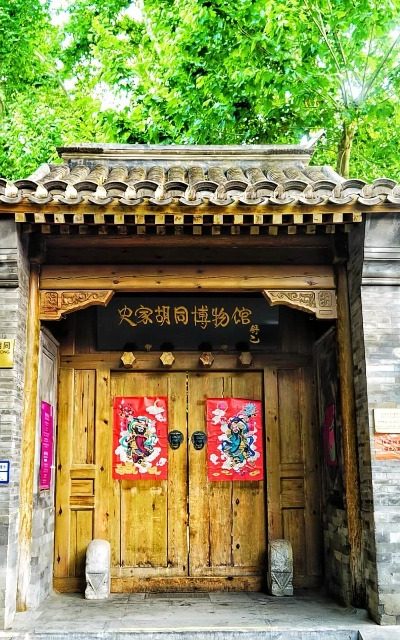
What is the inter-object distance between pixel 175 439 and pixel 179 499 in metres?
0.67

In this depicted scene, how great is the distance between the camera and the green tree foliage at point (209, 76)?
38.2 feet

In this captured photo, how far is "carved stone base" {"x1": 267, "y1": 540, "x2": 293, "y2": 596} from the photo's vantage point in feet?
24.2

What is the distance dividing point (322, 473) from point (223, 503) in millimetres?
1158

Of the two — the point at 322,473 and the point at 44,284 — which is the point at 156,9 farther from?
the point at 322,473

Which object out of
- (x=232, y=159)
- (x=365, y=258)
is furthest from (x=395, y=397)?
(x=232, y=159)

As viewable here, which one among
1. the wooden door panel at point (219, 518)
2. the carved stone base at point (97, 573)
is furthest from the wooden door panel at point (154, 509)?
the carved stone base at point (97, 573)

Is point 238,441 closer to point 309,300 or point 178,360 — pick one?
point 178,360

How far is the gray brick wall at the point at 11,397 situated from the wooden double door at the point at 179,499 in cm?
166

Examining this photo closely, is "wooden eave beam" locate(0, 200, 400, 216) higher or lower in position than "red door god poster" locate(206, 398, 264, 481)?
higher

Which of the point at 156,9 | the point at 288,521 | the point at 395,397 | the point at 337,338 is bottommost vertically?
the point at 288,521

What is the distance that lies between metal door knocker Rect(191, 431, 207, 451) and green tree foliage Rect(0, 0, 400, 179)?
6511 millimetres

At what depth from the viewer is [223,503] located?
796 centimetres

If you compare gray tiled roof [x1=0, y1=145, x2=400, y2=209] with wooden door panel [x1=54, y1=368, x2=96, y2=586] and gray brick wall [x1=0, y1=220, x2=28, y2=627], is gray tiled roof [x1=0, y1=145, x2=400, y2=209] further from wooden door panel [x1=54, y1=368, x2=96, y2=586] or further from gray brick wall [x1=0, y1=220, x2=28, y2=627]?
wooden door panel [x1=54, y1=368, x2=96, y2=586]

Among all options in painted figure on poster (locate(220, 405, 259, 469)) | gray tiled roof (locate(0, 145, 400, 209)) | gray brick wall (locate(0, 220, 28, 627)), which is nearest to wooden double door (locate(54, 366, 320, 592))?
painted figure on poster (locate(220, 405, 259, 469))
